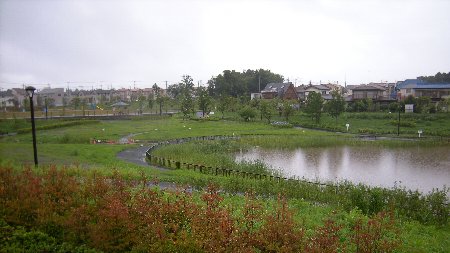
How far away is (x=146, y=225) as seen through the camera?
797 cm

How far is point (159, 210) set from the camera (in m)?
8.43

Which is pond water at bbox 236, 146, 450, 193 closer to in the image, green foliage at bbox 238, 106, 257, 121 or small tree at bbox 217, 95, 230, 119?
green foliage at bbox 238, 106, 257, 121

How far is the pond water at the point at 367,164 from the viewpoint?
830 inches

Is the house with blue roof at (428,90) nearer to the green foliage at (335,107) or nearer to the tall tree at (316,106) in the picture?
the green foliage at (335,107)

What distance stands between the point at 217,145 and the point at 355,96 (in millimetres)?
47090

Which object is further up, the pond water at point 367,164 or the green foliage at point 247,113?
the green foliage at point 247,113

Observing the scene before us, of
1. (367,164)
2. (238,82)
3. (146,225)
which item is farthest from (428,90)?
(146,225)

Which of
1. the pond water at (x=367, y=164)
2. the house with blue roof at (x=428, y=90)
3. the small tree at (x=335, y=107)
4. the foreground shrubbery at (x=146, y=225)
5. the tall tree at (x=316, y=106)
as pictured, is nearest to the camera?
the foreground shrubbery at (x=146, y=225)

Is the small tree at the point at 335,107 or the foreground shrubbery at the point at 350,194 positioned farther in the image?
the small tree at the point at 335,107

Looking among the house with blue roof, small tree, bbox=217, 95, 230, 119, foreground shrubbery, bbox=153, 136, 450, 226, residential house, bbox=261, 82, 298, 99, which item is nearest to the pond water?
foreground shrubbery, bbox=153, 136, 450, 226

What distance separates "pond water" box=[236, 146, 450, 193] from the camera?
2108 centimetres

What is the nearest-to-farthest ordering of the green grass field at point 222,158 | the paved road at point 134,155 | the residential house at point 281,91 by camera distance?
the green grass field at point 222,158 → the paved road at point 134,155 → the residential house at point 281,91

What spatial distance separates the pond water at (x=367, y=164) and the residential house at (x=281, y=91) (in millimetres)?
46972

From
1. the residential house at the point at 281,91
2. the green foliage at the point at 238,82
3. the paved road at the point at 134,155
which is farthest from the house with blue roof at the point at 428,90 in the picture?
the paved road at the point at 134,155
